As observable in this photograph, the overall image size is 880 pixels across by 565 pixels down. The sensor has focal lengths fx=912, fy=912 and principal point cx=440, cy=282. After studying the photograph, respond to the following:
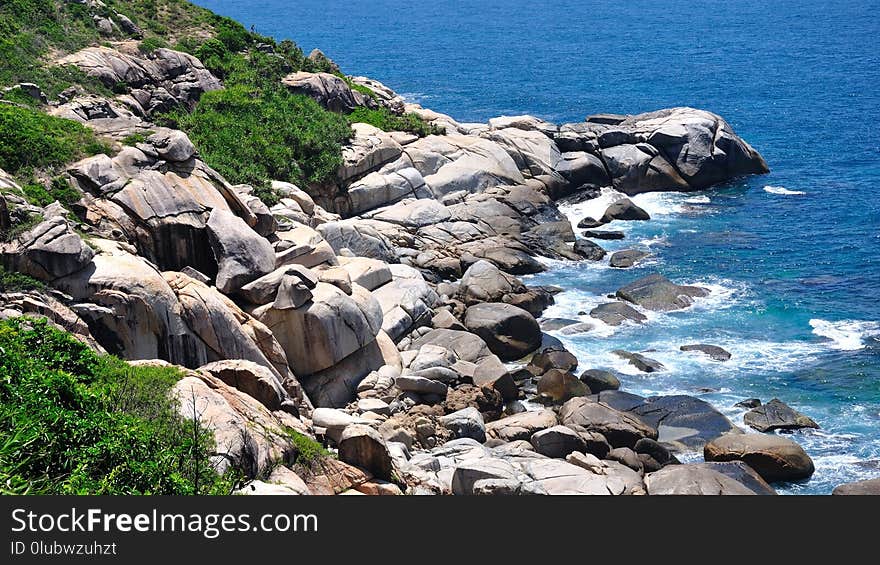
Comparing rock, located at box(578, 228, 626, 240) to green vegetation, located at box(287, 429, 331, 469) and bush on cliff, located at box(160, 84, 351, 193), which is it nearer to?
bush on cliff, located at box(160, 84, 351, 193)

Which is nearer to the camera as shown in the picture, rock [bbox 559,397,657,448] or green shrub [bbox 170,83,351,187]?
rock [bbox 559,397,657,448]

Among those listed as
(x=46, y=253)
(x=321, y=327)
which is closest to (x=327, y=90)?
(x=321, y=327)

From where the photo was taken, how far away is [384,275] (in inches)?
1774

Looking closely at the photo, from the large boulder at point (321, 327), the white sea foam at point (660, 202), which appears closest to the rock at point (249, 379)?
the large boulder at point (321, 327)

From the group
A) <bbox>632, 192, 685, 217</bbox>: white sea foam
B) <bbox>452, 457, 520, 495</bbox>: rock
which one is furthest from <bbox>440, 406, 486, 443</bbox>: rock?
<bbox>632, 192, 685, 217</bbox>: white sea foam

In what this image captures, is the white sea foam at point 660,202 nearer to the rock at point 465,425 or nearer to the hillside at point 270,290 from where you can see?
the hillside at point 270,290

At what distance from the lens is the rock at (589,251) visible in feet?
192

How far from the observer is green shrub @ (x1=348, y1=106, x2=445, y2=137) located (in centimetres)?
6725

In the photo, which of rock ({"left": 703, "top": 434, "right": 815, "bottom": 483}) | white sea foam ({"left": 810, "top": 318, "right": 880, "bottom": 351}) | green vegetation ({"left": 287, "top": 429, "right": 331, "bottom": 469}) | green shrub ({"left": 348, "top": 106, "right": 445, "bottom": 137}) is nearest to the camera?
green vegetation ({"left": 287, "top": 429, "right": 331, "bottom": 469})

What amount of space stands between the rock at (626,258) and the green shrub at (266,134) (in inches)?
729

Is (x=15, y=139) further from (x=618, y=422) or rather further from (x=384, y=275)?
(x=618, y=422)

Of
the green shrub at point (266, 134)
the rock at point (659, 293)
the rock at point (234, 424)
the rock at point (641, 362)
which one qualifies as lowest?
the rock at point (234, 424)

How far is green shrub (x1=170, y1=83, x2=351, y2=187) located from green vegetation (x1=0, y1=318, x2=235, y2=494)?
27003 millimetres

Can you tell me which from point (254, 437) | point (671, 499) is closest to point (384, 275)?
point (254, 437)
